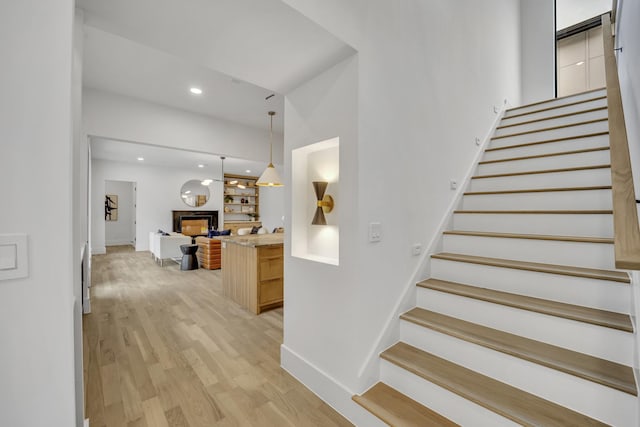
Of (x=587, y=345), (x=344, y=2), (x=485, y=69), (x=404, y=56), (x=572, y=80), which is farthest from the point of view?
(x=572, y=80)

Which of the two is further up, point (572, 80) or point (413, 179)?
point (572, 80)

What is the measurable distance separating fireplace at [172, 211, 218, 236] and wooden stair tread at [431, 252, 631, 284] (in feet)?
29.0

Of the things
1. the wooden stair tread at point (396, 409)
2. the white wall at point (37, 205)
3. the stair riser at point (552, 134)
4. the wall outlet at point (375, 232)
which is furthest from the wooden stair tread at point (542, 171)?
the white wall at point (37, 205)

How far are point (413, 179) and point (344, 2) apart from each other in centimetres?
127

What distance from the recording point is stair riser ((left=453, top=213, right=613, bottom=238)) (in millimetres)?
1863

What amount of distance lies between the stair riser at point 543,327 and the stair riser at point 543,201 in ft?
3.65

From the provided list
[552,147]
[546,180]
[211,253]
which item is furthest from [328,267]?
[211,253]

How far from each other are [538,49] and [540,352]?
5.86 m

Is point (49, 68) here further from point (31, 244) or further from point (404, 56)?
point (404, 56)

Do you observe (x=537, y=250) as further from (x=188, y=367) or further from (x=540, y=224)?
(x=188, y=367)

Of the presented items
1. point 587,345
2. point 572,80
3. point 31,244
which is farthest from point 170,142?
point 572,80

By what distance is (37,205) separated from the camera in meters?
0.79

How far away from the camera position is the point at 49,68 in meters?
0.81

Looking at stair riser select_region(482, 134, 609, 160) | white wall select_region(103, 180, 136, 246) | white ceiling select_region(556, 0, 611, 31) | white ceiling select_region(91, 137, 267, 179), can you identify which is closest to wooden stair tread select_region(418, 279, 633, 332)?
stair riser select_region(482, 134, 609, 160)
